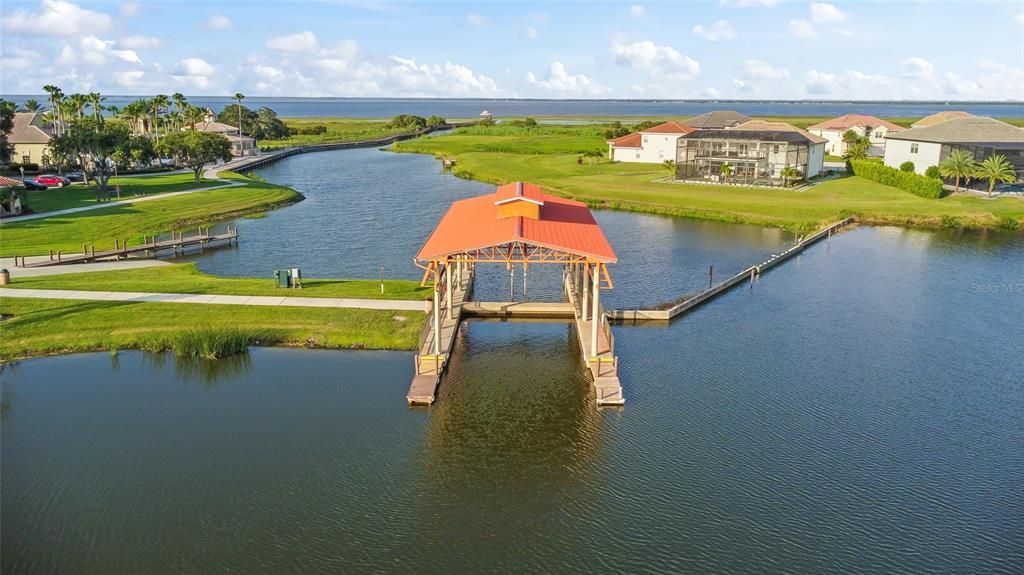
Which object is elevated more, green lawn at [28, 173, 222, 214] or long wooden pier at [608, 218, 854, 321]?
green lawn at [28, 173, 222, 214]

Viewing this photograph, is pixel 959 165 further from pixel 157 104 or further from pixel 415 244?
pixel 157 104

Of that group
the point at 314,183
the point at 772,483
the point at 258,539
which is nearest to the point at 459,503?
the point at 258,539

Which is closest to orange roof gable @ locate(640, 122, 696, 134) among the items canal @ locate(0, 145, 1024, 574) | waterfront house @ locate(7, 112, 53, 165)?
canal @ locate(0, 145, 1024, 574)

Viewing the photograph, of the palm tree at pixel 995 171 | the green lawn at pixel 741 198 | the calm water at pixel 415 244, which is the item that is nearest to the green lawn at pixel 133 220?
the calm water at pixel 415 244

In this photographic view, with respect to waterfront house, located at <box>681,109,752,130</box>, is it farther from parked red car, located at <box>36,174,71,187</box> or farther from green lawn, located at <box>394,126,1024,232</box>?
parked red car, located at <box>36,174,71,187</box>

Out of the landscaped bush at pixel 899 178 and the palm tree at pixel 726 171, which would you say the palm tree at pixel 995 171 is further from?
the palm tree at pixel 726 171

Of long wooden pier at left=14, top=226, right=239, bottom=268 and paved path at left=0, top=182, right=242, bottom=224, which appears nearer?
long wooden pier at left=14, top=226, right=239, bottom=268
